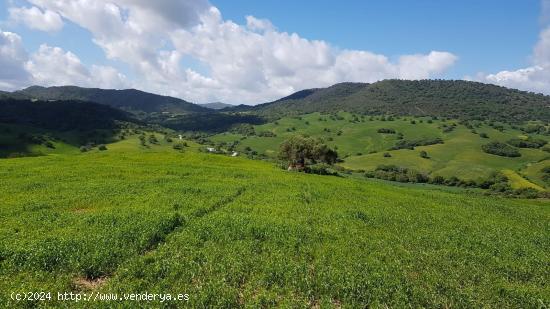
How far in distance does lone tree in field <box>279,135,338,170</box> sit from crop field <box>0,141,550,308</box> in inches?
2019

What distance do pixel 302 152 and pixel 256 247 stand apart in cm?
7832

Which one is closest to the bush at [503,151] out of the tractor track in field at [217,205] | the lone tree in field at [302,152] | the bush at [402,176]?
the bush at [402,176]

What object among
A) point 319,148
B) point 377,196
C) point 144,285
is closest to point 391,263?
point 144,285

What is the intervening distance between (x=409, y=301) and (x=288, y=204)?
84.9ft

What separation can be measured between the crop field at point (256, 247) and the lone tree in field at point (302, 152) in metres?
51.3

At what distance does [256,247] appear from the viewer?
2792cm

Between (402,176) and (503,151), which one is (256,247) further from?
(503,151)

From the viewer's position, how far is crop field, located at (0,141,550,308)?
20.8m

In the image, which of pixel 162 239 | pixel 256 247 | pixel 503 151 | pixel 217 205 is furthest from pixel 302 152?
pixel 503 151

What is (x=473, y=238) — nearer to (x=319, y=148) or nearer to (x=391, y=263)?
(x=391, y=263)

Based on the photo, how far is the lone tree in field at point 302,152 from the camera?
104625 millimetres

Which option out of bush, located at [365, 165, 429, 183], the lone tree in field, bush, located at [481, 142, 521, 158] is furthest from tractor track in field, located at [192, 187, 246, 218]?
bush, located at [481, 142, 521, 158]

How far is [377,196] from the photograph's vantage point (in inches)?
2376

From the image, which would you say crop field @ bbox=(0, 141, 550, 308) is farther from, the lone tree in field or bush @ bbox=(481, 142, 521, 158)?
bush @ bbox=(481, 142, 521, 158)
